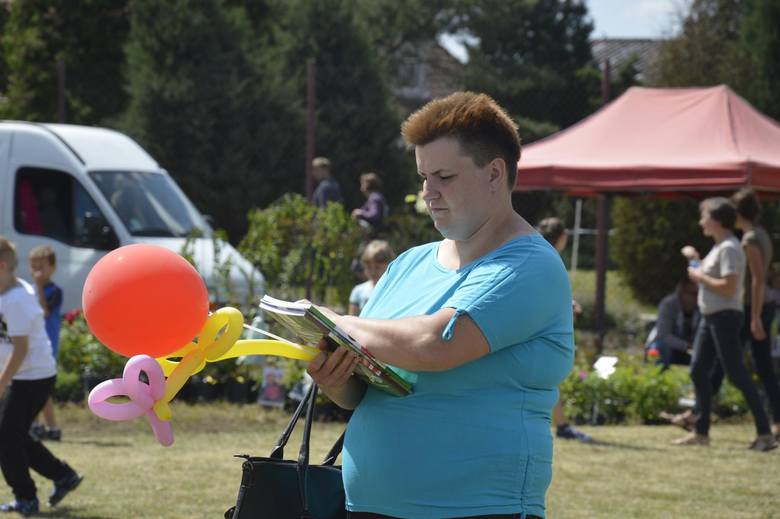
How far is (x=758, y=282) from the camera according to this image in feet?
32.4

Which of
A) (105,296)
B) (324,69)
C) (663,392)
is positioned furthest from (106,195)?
(324,69)

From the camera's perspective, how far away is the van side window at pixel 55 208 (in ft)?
43.2

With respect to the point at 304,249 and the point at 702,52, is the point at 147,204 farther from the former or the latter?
the point at 702,52

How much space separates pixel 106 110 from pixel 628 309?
12.9 meters

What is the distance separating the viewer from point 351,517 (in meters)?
3.23

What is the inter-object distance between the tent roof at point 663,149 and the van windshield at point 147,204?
3.87 meters

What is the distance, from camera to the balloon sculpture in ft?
10.5

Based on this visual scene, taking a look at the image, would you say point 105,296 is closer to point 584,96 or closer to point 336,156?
point 336,156

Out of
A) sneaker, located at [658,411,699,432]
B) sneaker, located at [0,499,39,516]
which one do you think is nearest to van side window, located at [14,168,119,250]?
sneaker, located at [658,411,699,432]

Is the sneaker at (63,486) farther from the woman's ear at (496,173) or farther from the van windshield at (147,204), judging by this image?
the van windshield at (147,204)

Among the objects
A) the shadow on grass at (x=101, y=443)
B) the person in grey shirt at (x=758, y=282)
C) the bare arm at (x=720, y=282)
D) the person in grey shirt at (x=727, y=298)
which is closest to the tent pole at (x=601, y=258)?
the person in grey shirt at (x=758, y=282)

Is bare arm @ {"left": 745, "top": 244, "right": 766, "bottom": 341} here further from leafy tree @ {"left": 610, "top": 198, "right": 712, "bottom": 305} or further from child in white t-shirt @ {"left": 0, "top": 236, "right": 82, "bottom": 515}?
leafy tree @ {"left": 610, "top": 198, "right": 712, "bottom": 305}

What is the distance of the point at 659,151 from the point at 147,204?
18.4 ft

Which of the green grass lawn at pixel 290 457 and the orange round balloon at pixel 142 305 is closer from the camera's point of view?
the orange round balloon at pixel 142 305
